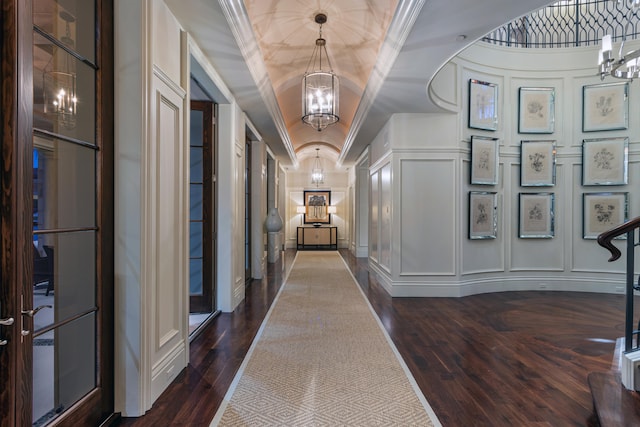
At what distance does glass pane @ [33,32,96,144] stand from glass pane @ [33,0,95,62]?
0.07 m

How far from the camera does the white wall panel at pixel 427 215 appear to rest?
5.59 metres

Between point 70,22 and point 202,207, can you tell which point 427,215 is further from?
point 70,22

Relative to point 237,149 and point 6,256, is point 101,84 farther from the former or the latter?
point 237,149

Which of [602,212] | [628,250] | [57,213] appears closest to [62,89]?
[57,213]

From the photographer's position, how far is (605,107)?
5.87 meters

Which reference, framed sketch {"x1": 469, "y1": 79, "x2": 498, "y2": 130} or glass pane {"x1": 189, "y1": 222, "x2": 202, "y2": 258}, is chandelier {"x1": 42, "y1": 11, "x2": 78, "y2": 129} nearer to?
glass pane {"x1": 189, "y1": 222, "x2": 202, "y2": 258}

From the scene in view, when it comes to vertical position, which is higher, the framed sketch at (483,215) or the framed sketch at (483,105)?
the framed sketch at (483,105)

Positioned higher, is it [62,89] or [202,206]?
[62,89]

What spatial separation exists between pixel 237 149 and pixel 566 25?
5.96 metres

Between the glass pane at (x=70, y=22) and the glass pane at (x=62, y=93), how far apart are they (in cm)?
7

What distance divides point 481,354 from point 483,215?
299cm

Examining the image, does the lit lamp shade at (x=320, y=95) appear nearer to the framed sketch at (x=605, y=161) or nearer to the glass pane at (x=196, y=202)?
the glass pane at (x=196, y=202)

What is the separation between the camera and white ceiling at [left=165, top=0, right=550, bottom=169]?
2.87 m

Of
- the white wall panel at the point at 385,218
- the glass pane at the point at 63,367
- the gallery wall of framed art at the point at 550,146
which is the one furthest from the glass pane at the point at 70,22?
the gallery wall of framed art at the point at 550,146
